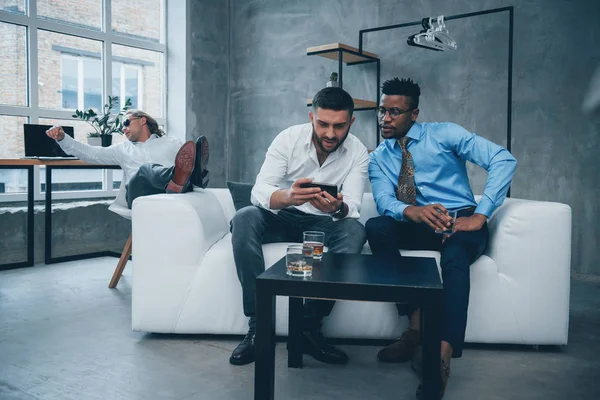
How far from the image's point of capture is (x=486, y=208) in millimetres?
2236

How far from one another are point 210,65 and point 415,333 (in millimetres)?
3847

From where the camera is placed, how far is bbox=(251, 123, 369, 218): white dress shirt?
2420 mm

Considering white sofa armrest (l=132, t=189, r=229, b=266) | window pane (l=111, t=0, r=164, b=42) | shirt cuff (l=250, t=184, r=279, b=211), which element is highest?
window pane (l=111, t=0, r=164, b=42)

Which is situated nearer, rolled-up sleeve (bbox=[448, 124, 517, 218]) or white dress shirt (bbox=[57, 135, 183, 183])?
rolled-up sleeve (bbox=[448, 124, 517, 218])

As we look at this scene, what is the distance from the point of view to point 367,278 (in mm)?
1469

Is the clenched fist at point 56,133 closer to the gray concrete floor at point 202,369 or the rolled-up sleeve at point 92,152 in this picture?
the rolled-up sleeve at point 92,152

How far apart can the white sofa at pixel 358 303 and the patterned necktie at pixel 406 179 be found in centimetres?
28

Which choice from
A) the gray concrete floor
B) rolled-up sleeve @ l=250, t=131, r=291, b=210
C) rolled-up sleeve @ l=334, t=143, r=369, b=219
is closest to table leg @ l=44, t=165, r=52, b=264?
the gray concrete floor

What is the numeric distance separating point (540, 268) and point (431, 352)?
3.18 ft

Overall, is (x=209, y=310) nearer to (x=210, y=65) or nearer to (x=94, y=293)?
(x=94, y=293)

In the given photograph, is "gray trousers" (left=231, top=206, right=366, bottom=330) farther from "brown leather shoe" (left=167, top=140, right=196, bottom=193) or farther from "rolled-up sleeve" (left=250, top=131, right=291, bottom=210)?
"brown leather shoe" (left=167, top=140, right=196, bottom=193)

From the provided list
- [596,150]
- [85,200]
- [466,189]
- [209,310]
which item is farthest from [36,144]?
[596,150]

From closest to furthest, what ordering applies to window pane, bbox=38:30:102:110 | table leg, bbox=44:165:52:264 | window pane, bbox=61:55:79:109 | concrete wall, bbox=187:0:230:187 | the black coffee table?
the black coffee table → table leg, bbox=44:165:52:264 → window pane, bbox=38:30:102:110 → window pane, bbox=61:55:79:109 → concrete wall, bbox=187:0:230:187

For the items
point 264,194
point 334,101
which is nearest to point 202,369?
point 264,194
